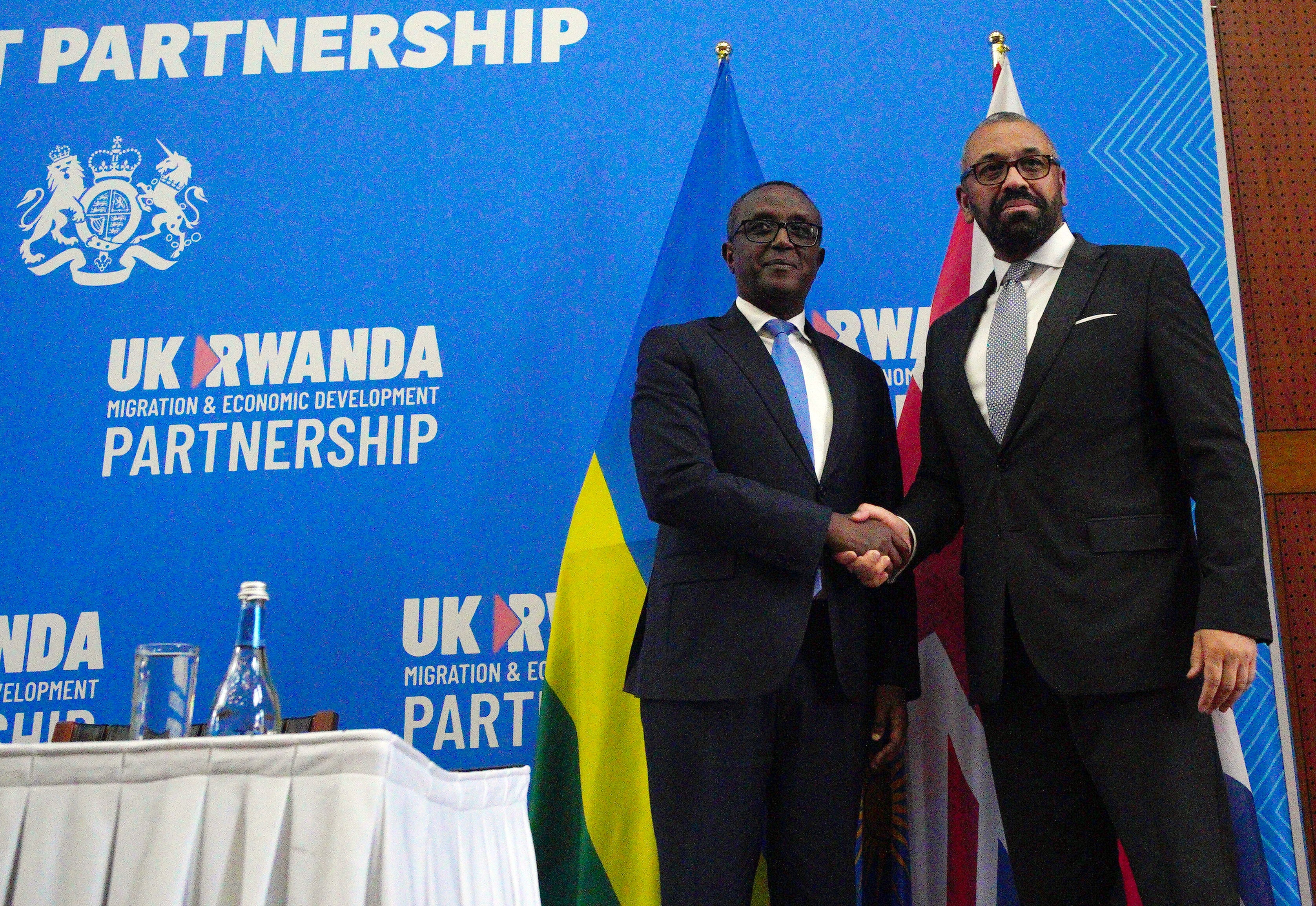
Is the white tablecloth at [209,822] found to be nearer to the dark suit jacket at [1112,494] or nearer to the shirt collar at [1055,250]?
the dark suit jacket at [1112,494]

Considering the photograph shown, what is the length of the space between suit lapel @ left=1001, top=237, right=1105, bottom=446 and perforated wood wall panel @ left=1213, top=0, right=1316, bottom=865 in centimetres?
106

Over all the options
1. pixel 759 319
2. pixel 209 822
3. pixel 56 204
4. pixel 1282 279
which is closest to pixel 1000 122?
pixel 759 319

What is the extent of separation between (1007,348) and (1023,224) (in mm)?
230

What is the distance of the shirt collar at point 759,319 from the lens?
2189mm

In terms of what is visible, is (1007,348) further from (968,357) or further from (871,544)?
(871,544)

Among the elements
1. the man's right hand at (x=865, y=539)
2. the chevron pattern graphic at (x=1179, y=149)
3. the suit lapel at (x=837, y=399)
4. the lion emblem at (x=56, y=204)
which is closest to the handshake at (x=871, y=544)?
the man's right hand at (x=865, y=539)

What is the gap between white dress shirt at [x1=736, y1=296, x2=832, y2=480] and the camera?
2.05 m

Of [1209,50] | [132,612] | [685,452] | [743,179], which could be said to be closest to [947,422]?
[685,452]

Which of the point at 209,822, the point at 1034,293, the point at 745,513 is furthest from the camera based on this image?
the point at 1034,293

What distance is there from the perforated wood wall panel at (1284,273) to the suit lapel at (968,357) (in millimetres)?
1032

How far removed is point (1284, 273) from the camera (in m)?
Result: 2.80

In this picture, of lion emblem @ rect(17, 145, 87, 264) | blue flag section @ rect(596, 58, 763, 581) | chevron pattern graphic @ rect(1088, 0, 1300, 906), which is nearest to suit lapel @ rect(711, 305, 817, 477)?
blue flag section @ rect(596, 58, 763, 581)

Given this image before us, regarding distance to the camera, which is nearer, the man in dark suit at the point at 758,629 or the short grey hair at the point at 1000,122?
the man in dark suit at the point at 758,629

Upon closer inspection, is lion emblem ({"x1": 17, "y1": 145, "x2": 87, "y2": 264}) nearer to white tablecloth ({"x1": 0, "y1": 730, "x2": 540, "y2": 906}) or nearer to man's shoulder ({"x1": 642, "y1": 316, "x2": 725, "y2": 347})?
man's shoulder ({"x1": 642, "y1": 316, "x2": 725, "y2": 347})
